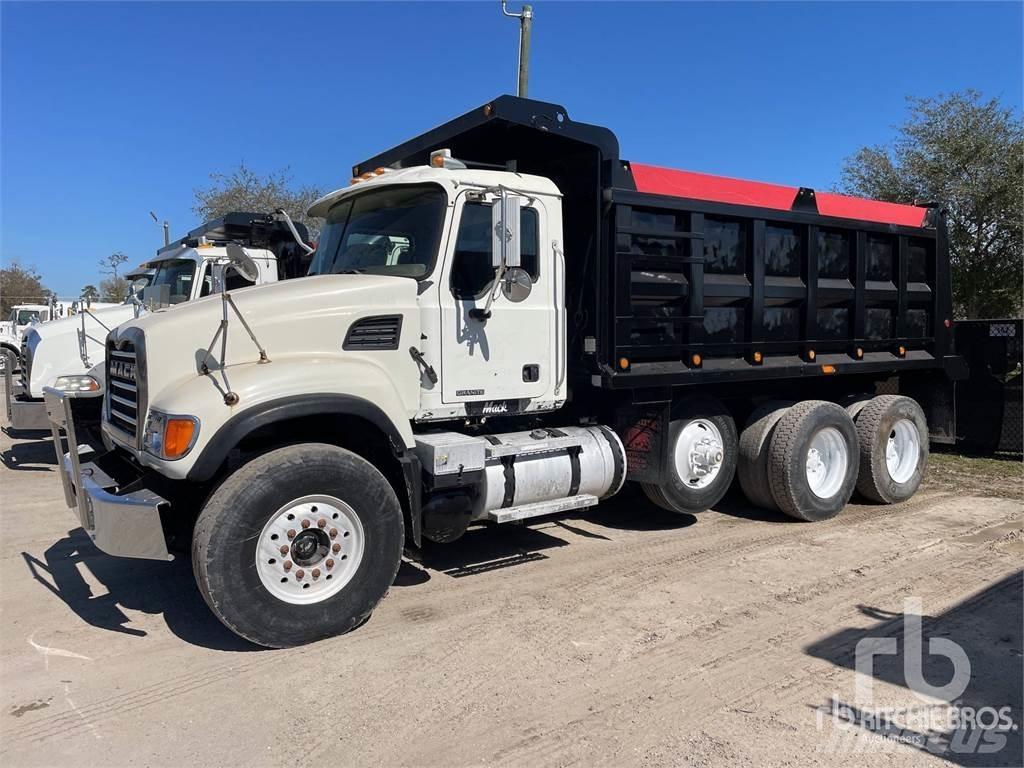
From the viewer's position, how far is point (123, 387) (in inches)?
181

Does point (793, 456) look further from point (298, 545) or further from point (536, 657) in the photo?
point (298, 545)

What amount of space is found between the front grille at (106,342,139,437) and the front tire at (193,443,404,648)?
88cm

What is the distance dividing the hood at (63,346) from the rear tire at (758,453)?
7392 millimetres

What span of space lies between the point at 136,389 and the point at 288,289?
3.37 feet

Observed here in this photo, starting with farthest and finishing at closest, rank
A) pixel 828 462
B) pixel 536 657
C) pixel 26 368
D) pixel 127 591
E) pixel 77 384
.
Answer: pixel 26 368 < pixel 828 462 < pixel 77 384 < pixel 127 591 < pixel 536 657

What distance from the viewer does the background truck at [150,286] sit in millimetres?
8961

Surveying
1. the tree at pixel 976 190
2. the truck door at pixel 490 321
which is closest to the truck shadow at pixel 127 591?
the truck door at pixel 490 321

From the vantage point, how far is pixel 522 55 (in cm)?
1390

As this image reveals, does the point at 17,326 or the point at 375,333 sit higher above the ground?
the point at 17,326

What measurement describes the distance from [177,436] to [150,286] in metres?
5.68

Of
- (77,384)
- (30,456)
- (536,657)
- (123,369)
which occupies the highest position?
(123,369)

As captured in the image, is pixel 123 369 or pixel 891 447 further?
pixel 891 447

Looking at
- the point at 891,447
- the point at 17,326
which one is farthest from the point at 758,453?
the point at 17,326

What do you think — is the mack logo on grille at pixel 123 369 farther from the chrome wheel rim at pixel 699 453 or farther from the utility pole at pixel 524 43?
the utility pole at pixel 524 43
